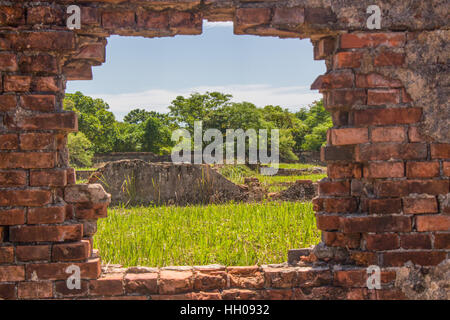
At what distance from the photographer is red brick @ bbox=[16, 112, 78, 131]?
215cm

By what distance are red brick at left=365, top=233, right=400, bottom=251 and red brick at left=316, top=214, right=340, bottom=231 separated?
0.21 metres

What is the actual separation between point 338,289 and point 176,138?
30.0m

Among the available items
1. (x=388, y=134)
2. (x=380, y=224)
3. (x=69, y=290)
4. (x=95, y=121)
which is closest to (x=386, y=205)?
(x=380, y=224)

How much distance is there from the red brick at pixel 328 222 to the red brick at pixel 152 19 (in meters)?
1.60

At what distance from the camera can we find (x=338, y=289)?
7.43ft

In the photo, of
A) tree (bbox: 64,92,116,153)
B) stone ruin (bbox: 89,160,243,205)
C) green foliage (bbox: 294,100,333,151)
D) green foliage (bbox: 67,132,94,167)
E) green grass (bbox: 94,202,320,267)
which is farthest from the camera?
tree (bbox: 64,92,116,153)

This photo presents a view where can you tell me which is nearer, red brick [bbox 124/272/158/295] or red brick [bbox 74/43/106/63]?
red brick [bbox 124/272/158/295]

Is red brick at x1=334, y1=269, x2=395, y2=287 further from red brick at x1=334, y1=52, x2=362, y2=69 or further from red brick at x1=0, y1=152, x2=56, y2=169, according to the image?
red brick at x1=0, y1=152, x2=56, y2=169

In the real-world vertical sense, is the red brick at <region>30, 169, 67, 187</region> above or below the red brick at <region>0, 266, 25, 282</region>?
above

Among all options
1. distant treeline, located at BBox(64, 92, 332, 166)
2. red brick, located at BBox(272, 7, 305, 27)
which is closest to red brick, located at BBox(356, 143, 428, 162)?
red brick, located at BBox(272, 7, 305, 27)

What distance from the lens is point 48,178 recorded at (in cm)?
216

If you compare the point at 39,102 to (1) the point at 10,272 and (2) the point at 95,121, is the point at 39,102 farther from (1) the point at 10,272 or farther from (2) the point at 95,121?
(2) the point at 95,121
